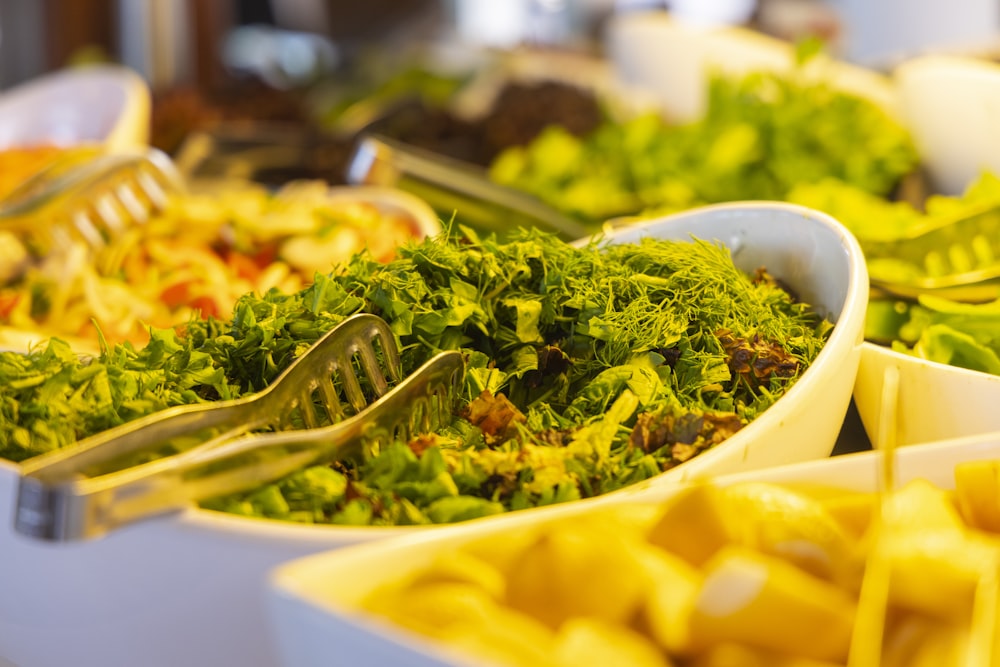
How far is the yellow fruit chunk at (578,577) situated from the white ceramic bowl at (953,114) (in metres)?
1.30

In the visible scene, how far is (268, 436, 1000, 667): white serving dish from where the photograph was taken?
434 millimetres

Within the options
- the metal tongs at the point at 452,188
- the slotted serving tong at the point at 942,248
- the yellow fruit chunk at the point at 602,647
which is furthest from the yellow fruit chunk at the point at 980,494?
the metal tongs at the point at 452,188

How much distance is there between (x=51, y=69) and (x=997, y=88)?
311 centimetres

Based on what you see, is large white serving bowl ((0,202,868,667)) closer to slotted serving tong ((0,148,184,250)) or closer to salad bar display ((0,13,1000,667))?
salad bar display ((0,13,1000,667))

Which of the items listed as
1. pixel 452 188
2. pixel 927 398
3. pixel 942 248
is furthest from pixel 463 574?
pixel 452 188

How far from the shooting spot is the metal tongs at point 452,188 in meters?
1.40

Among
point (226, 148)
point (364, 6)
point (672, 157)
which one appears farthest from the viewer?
point (364, 6)

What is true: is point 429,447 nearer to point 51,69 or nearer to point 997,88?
point 997,88

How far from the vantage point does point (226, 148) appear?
7.09ft

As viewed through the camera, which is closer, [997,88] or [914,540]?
[914,540]

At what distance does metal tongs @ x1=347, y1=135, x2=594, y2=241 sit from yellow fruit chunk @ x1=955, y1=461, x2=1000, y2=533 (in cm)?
84

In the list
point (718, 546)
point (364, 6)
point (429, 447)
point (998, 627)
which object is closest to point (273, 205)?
point (429, 447)

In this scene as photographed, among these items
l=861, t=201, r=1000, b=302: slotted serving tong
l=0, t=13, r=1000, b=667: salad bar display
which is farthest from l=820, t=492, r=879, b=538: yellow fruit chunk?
l=861, t=201, r=1000, b=302: slotted serving tong

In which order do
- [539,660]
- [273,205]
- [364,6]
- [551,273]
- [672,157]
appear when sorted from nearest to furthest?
[539,660]
[551,273]
[273,205]
[672,157]
[364,6]
